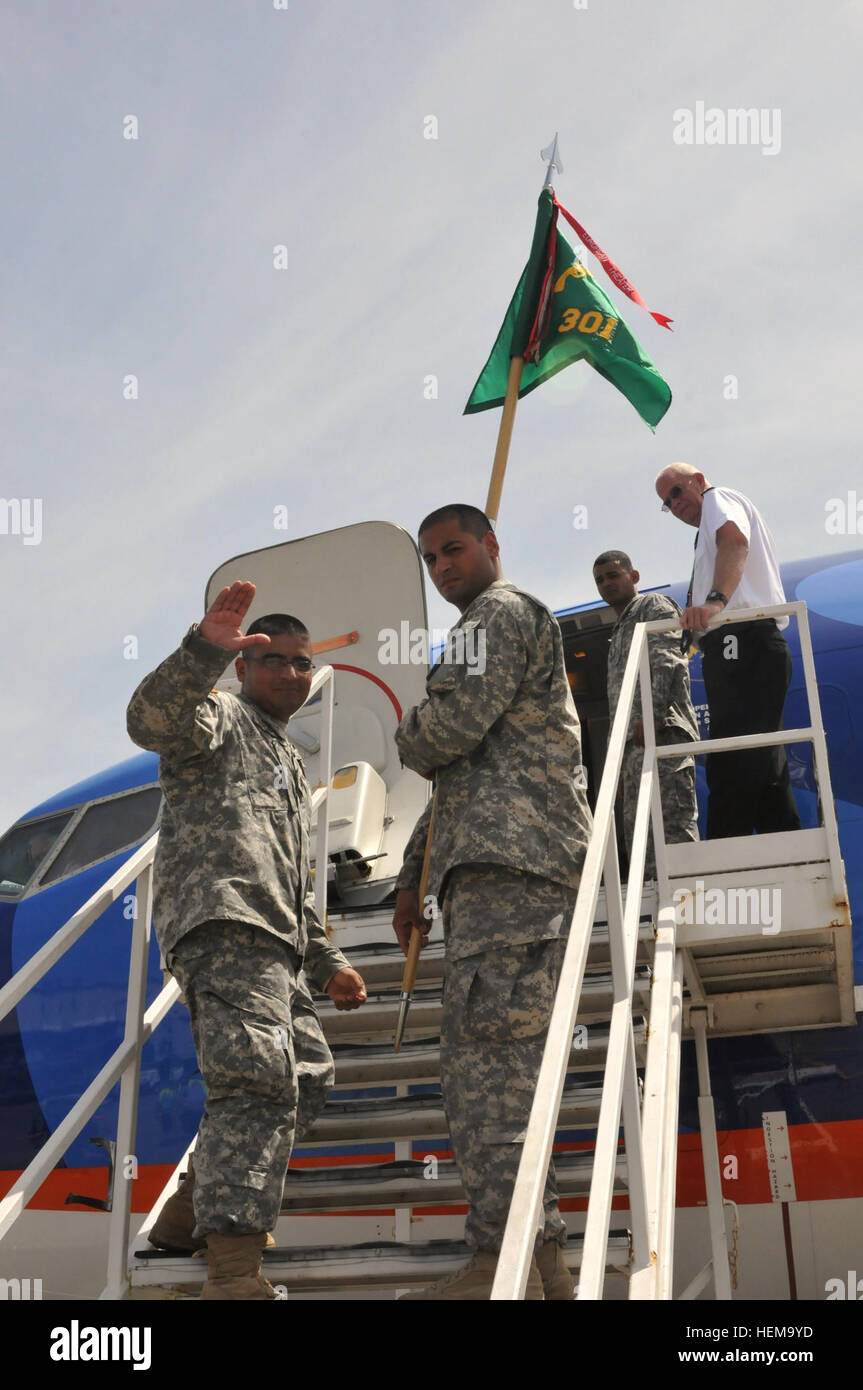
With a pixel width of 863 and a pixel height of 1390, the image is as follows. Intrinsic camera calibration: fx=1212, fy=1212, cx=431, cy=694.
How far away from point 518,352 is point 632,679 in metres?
2.18

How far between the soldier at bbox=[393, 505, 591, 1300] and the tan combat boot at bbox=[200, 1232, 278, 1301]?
0.47 m

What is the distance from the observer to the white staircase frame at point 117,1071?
3.28m

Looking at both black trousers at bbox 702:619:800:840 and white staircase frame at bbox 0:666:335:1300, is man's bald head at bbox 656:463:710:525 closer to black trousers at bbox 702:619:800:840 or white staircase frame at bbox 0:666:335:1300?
black trousers at bbox 702:619:800:840

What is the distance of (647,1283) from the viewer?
2730 mm

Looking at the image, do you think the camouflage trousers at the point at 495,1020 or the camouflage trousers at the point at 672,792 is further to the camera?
the camouflage trousers at the point at 672,792

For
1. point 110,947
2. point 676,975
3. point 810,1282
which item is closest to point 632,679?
point 676,975

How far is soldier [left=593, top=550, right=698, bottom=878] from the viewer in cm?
515

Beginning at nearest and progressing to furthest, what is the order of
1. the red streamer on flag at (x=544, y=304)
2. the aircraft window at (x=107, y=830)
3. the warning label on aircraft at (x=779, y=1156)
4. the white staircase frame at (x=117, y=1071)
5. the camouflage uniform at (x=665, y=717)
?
the white staircase frame at (x=117, y=1071), the warning label on aircraft at (x=779, y=1156), the camouflage uniform at (x=665, y=717), the red streamer on flag at (x=544, y=304), the aircraft window at (x=107, y=830)

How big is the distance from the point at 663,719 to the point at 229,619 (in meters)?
2.52

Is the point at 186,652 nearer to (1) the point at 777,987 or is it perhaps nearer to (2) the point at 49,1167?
(2) the point at 49,1167

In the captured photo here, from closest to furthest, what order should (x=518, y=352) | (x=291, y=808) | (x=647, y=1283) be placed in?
(x=647, y=1283) < (x=291, y=808) < (x=518, y=352)

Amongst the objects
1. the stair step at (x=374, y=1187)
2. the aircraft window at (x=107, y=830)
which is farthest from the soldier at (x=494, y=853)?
the aircraft window at (x=107, y=830)

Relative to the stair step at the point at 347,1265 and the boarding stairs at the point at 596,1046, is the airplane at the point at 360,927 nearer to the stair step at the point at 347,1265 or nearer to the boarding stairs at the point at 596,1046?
the boarding stairs at the point at 596,1046

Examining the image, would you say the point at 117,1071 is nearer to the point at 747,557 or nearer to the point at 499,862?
the point at 499,862
